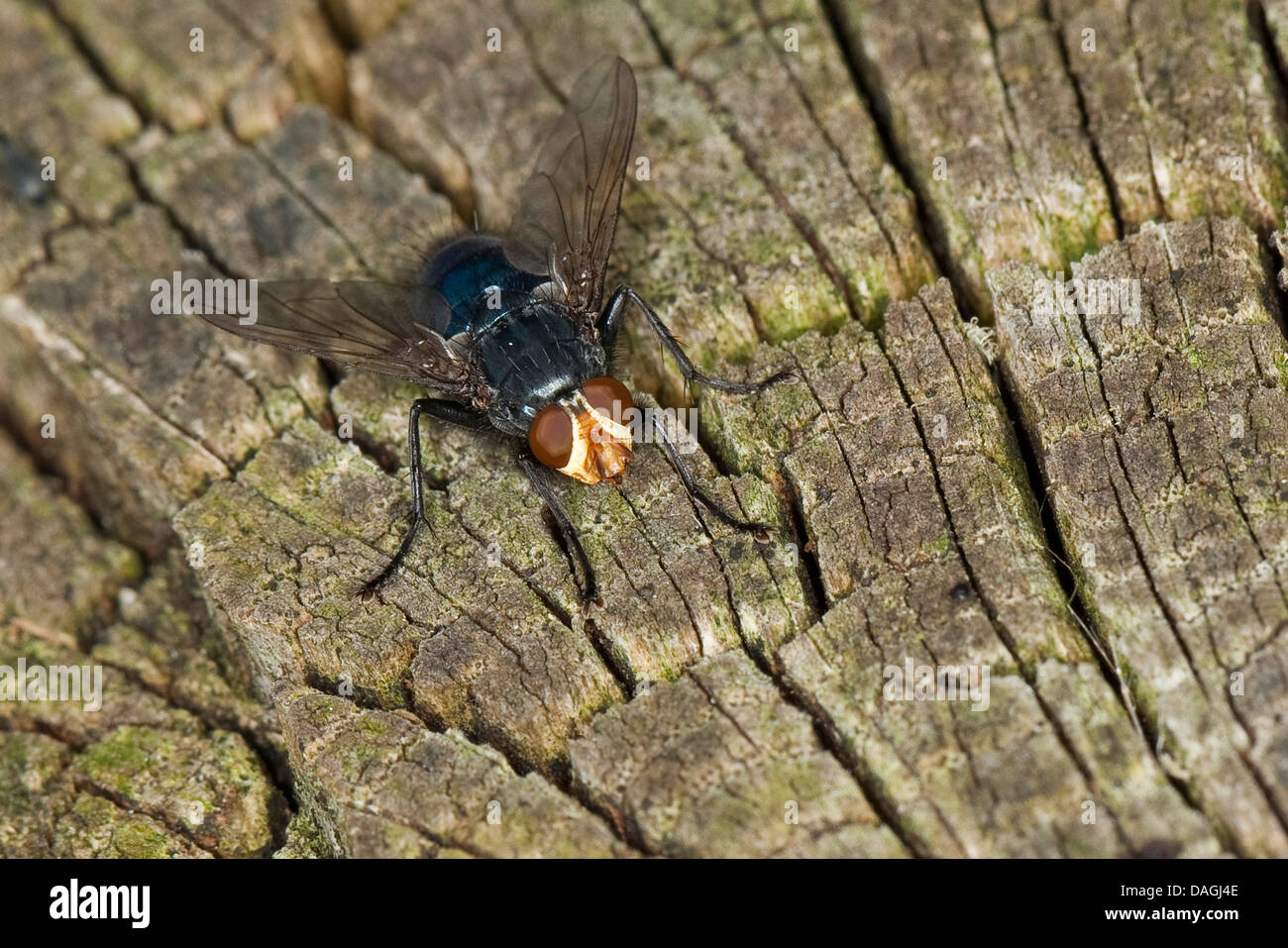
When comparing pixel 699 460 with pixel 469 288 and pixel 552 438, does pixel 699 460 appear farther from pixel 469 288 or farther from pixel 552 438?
pixel 469 288

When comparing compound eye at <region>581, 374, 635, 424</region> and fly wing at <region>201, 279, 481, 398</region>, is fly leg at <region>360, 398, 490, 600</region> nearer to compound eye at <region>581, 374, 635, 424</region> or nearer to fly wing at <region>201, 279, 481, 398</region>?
fly wing at <region>201, 279, 481, 398</region>

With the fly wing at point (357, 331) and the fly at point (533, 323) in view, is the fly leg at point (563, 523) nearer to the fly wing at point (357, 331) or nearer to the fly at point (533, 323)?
the fly at point (533, 323)

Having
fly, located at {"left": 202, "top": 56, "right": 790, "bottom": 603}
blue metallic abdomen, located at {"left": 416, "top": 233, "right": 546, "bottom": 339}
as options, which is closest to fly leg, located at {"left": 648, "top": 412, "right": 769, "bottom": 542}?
fly, located at {"left": 202, "top": 56, "right": 790, "bottom": 603}

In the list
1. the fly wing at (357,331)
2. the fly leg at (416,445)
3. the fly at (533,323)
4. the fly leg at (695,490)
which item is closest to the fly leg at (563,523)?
the fly at (533,323)

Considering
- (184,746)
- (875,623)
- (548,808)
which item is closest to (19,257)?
(184,746)

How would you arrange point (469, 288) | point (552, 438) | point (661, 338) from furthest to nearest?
point (469, 288) → point (661, 338) → point (552, 438)

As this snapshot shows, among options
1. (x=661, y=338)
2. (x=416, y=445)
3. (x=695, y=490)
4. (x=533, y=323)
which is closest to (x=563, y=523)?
(x=695, y=490)

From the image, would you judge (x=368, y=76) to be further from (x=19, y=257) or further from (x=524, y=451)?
(x=524, y=451)
